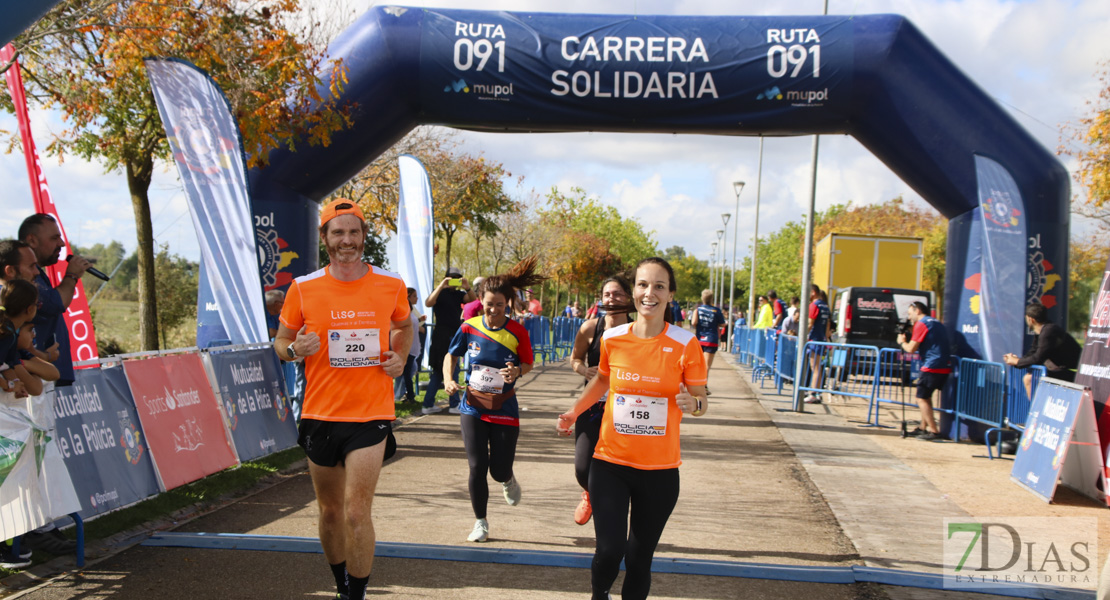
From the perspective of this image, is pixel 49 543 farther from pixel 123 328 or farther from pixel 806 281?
pixel 123 328

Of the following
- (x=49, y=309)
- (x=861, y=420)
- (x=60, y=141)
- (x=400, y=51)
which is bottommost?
(x=861, y=420)

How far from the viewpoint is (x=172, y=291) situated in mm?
19344

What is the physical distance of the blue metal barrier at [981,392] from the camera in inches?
399

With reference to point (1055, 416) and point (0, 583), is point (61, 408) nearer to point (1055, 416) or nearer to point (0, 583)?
point (0, 583)

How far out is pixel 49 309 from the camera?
17.1ft

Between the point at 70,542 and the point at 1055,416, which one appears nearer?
the point at 70,542

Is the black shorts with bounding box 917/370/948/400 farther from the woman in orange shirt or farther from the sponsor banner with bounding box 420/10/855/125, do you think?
the woman in orange shirt

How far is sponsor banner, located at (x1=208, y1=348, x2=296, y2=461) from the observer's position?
766 cm

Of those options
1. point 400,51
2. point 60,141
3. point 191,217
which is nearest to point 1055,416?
point 400,51

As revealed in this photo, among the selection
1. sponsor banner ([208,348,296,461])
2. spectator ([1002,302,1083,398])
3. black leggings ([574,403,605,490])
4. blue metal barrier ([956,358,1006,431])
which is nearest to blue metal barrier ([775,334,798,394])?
blue metal barrier ([956,358,1006,431])

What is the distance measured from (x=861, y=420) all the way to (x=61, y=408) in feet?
37.8

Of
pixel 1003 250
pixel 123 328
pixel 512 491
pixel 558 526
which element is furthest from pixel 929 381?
pixel 123 328

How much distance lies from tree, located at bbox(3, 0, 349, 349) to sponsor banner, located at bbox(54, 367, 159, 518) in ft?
13.7

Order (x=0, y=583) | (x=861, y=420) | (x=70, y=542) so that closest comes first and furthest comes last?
(x=0, y=583) < (x=70, y=542) < (x=861, y=420)
